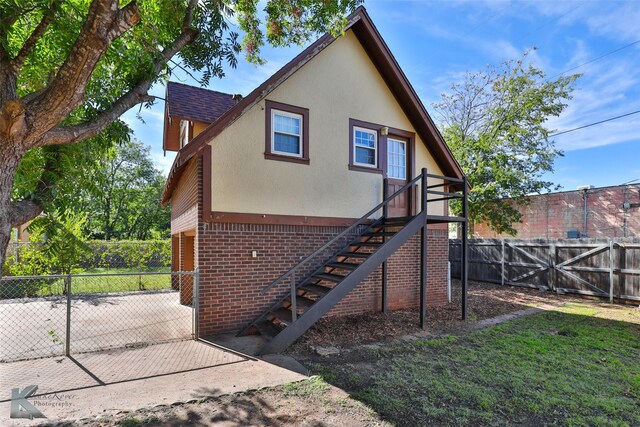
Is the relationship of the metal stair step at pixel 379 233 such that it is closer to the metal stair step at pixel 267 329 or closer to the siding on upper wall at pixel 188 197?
the metal stair step at pixel 267 329

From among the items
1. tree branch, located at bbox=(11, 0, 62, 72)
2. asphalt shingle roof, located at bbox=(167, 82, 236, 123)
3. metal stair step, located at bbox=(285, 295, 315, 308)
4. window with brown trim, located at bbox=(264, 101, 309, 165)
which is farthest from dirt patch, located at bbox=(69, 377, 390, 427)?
asphalt shingle roof, located at bbox=(167, 82, 236, 123)

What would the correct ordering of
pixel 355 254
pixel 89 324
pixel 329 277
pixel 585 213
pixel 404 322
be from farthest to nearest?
pixel 585 213 < pixel 404 322 < pixel 89 324 < pixel 355 254 < pixel 329 277

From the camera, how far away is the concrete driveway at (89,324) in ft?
19.4

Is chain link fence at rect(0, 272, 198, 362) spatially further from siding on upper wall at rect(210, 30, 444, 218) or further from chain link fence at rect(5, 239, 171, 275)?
siding on upper wall at rect(210, 30, 444, 218)

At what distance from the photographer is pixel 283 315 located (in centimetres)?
623

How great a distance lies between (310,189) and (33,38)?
17.1ft

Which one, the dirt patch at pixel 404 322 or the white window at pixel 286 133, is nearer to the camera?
the dirt patch at pixel 404 322

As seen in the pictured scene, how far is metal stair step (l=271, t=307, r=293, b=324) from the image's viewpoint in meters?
5.93

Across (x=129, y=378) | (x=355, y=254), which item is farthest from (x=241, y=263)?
(x=129, y=378)

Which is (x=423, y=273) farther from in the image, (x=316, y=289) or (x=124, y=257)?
(x=124, y=257)

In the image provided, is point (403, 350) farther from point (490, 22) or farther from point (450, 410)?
point (490, 22)

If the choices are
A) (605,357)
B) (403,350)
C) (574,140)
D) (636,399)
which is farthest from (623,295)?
(574,140)

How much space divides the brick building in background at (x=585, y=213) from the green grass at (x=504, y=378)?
13.7 metres

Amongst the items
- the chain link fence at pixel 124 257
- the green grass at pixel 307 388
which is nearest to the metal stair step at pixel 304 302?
the green grass at pixel 307 388
